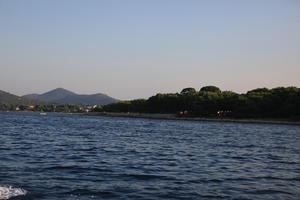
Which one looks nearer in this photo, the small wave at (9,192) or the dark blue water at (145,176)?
the small wave at (9,192)

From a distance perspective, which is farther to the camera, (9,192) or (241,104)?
(241,104)

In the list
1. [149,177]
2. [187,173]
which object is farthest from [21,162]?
[187,173]

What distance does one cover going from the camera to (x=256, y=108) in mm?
135750

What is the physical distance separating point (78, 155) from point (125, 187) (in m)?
10.5

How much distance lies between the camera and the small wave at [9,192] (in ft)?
43.7

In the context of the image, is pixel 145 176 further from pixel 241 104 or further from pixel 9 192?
pixel 241 104

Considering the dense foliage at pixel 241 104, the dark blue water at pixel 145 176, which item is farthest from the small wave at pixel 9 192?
the dense foliage at pixel 241 104

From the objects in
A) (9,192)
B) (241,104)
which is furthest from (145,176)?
(241,104)

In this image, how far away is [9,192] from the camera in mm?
13844

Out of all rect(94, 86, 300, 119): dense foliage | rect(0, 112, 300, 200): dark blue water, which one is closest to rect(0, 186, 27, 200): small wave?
rect(0, 112, 300, 200): dark blue water

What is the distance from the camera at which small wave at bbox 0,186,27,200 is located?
43.7 feet

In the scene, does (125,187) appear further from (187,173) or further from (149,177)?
(187,173)

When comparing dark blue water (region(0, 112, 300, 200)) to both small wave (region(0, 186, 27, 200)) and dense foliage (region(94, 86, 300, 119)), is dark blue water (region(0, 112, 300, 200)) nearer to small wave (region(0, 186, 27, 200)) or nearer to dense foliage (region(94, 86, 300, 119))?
small wave (region(0, 186, 27, 200))

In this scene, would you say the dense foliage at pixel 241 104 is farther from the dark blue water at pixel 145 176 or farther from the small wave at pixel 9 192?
the small wave at pixel 9 192
